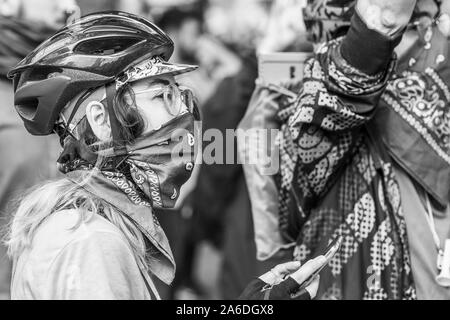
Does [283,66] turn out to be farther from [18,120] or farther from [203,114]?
[203,114]

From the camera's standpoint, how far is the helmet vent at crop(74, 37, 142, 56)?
3.56m

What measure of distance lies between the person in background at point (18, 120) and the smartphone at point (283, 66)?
121cm

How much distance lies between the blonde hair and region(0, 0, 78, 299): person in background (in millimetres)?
2130

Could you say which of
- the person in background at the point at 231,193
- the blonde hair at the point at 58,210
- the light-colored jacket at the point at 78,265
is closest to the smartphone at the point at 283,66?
the person in background at the point at 231,193

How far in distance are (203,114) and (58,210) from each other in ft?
12.1

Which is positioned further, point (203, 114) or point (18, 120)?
point (203, 114)

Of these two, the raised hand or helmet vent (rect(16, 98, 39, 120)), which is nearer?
helmet vent (rect(16, 98, 39, 120))

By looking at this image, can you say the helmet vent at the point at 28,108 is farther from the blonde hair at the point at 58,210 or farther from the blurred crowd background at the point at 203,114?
the blurred crowd background at the point at 203,114

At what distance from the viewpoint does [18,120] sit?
580cm

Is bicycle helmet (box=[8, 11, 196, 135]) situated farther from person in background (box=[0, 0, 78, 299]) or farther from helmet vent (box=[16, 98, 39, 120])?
person in background (box=[0, 0, 78, 299])

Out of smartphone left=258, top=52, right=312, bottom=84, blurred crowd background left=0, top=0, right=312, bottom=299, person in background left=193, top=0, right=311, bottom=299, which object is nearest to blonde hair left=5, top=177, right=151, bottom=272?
blurred crowd background left=0, top=0, right=312, bottom=299

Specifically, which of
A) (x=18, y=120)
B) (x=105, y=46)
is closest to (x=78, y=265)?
(x=105, y=46)

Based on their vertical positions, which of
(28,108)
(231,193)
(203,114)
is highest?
(28,108)

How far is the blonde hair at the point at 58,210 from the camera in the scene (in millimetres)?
3316
